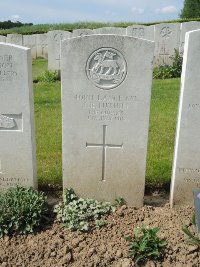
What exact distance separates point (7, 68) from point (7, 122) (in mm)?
611

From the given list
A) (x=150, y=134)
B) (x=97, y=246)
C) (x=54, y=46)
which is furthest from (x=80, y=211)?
(x=54, y=46)

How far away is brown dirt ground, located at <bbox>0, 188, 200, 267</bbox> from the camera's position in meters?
3.46

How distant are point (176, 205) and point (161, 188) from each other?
0.55m

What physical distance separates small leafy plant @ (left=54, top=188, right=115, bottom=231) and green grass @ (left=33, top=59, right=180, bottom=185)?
77 centimetres

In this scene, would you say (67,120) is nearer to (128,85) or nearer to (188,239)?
(128,85)

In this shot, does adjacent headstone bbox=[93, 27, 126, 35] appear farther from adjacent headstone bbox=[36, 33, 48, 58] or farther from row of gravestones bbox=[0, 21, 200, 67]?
adjacent headstone bbox=[36, 33, 48, 58]

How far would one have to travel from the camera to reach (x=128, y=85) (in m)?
3.78

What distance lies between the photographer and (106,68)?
12.4ft

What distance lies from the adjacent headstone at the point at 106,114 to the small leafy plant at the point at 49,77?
829 cm

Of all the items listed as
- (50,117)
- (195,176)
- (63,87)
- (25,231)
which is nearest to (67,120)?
(63,87)

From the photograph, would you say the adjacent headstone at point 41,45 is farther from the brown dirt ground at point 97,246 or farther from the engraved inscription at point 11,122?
the brown dirt ground at point 97,246

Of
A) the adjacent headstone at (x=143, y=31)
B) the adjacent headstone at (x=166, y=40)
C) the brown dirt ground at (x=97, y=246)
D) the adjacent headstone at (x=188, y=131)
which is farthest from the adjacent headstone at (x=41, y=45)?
the brown dirt ground at (x=97, y=246)

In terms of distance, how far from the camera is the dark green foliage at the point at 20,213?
3729 mm

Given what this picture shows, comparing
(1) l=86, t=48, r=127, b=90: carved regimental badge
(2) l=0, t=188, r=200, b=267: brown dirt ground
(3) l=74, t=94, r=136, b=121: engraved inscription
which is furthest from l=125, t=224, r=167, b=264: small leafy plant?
(1) l=86, t=48, r=127, b=90: carved regimental badge
